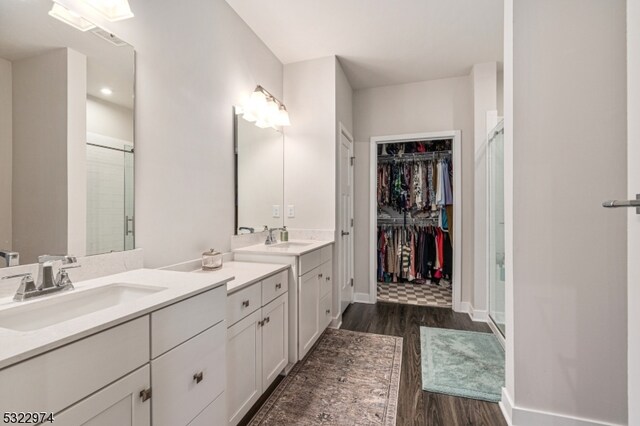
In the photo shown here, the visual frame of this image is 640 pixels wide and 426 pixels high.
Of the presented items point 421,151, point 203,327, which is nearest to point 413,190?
point 421,151

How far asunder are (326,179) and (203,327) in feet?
6.39

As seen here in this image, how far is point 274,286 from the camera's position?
1819 millimetres

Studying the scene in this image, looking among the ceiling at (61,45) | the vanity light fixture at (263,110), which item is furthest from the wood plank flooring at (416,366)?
the vanity light fixture at (263,110)

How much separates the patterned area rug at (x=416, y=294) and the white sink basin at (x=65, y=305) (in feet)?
10.2

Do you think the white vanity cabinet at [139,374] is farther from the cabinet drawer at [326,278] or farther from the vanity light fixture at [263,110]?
the vanity light fixture at [263,110]

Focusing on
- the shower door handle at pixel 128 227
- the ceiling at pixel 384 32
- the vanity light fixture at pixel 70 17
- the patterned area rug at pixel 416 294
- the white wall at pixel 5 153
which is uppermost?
the ceiling at pixel 384 32

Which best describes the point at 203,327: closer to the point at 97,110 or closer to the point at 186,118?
the point at 97,110

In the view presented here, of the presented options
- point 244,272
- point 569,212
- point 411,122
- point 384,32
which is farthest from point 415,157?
point 244,272

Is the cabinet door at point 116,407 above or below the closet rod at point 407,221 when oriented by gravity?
below

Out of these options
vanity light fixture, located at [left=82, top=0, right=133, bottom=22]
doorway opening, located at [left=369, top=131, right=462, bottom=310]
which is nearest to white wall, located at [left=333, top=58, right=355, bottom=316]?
doorway opening, located at [left=369, top=131, right=462, bottom=310]

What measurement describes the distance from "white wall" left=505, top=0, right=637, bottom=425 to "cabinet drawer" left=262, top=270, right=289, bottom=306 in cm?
132

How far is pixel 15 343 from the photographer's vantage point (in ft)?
2.13

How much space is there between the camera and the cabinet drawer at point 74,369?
0.61m

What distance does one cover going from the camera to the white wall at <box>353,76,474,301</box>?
327 centimetres
